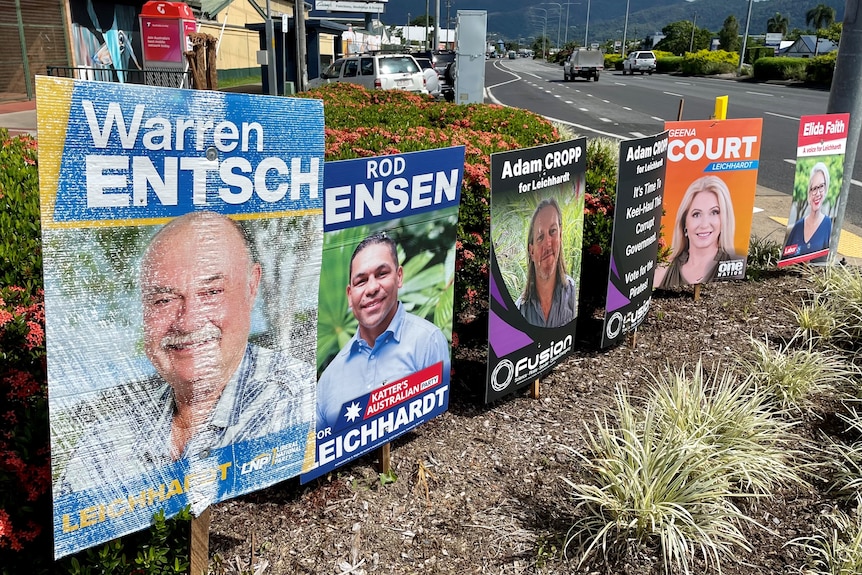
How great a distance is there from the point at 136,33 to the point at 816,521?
3017cm

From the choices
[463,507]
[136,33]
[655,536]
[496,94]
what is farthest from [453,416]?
[496,94]

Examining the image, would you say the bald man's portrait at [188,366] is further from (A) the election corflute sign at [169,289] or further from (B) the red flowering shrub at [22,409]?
(B) the red flowering shrub at [22,409]

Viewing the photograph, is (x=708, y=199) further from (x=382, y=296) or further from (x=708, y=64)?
(x=708, y=64)

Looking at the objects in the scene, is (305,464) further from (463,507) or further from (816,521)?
(816,521)

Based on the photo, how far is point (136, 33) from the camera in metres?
28.7

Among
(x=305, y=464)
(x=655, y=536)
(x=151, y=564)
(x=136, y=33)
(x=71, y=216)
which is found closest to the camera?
(x=71, y=216)

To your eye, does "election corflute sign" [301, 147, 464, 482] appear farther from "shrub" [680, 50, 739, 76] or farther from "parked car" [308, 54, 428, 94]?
"shrub" [680, 50, 739, 76]

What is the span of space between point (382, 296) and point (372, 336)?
18 centimetres

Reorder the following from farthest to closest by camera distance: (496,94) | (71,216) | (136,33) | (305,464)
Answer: (496,94) → (136,33) → (305,464) → (71,216)

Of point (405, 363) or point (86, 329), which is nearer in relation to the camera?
point (86, 329)

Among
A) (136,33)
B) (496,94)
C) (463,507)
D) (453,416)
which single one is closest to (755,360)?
(453,416)

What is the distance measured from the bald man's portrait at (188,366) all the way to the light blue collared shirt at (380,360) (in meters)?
0.44

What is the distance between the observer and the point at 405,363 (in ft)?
11.6

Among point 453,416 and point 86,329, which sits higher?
point 86,329
